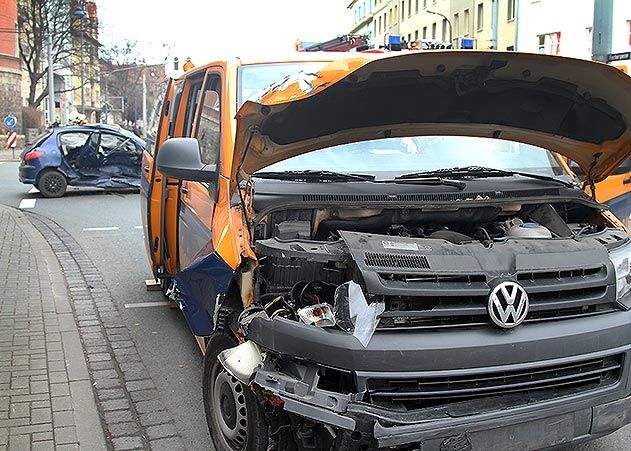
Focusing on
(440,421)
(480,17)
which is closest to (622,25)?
(480,17)

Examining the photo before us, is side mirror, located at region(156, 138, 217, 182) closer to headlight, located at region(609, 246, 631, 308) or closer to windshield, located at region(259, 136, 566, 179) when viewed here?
windshield, located at region(259, 136, 566, 179)

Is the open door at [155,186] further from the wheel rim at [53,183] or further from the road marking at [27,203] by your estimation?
the wheel rim at [53,183]

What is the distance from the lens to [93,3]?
50062mm

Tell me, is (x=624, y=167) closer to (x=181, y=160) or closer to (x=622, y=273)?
(x=622, y=273)

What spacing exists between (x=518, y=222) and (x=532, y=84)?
0.78 m

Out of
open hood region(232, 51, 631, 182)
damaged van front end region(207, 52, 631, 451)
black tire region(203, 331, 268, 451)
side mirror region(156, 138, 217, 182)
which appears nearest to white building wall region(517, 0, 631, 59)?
open hood region(232, 51, 631, 182)

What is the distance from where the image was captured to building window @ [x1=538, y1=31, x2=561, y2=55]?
35438mm

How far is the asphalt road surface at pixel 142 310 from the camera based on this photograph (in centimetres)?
436

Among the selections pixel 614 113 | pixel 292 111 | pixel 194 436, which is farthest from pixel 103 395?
pixel 614 113

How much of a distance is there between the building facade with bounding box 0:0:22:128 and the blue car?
33.7 meters

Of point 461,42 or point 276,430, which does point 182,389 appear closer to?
point 276,430

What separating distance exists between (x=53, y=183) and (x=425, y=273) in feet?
50.4

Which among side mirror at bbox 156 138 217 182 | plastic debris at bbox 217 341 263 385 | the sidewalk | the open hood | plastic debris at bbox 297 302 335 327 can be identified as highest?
the open hood

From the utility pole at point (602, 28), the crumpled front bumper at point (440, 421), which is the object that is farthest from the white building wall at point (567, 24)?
the crumpled front bumper at point (440, 421)
